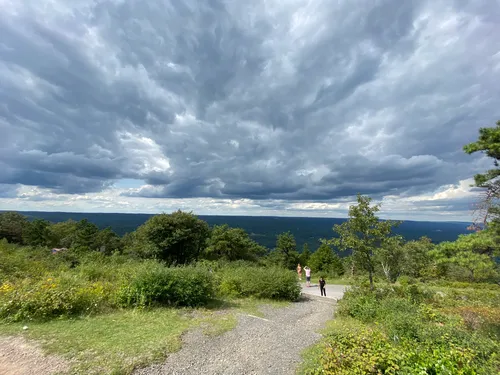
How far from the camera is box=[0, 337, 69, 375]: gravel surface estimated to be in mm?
4473

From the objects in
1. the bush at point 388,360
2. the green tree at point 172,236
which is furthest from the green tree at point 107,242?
the bush at point 388,360

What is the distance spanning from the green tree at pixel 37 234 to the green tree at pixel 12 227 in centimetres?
107

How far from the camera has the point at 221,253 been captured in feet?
128

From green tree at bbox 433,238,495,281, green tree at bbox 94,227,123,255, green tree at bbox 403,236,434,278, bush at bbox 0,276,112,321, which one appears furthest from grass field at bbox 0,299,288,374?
green tree at bbox 94,227,123,255

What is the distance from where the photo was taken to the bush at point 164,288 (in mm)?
8688

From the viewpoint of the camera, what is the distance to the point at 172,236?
95.2ft

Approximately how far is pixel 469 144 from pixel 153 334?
10343 millimetres

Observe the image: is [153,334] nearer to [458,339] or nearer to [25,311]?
[25,311]

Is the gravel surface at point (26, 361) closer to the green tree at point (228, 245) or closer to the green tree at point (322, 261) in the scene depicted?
the green tree at point (228, 245)

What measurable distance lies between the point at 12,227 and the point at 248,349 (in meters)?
58.3

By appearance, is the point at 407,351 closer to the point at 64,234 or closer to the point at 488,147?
the point at 488,147

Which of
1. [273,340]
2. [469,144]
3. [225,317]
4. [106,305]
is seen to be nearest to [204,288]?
[225,317]

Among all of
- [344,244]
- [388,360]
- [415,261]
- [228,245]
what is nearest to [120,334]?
[388,360]

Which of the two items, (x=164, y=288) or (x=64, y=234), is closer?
(x=164, y=288)
